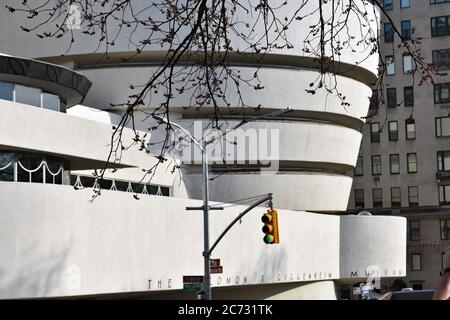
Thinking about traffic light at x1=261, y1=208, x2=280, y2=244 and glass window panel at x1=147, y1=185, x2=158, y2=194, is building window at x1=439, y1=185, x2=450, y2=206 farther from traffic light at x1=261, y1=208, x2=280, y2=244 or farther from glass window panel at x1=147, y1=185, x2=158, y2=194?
traffic light at x1=261, y1=208, x2=280, y2=244

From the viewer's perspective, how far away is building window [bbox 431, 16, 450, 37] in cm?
7612

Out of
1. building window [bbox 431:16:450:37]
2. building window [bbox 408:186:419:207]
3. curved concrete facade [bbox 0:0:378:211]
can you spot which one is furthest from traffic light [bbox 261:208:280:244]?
building window [bbox 431:16:450:37]

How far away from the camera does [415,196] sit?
7650 cm

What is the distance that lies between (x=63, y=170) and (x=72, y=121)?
2.07m

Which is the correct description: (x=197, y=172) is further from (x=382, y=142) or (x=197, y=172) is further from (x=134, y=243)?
(x=382, y=142)

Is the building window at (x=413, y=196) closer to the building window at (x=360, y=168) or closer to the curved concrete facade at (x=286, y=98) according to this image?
the building window at (x=360, y=168)

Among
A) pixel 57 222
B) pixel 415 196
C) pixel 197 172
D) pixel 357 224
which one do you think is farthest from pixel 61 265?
pixel 415 196

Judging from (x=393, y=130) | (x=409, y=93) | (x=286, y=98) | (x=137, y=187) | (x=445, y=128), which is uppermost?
(x=409, y=93)

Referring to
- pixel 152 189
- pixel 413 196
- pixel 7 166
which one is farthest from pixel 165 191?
pixel 413 196

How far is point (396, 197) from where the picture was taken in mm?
77438

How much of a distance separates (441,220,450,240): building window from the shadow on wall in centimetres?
5166

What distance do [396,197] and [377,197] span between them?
165cm

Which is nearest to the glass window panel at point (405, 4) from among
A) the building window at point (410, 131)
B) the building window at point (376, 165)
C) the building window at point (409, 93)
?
the building window at point (409, 93)

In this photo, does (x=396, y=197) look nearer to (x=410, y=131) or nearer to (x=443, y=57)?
(x=410, y=131)
